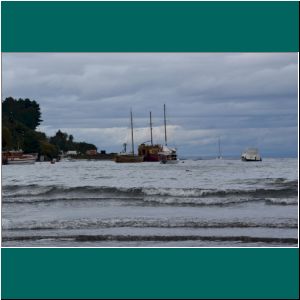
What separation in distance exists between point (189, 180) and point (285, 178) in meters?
1.27

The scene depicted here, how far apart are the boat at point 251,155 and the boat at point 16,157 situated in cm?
244

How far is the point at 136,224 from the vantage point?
7715 millimetres

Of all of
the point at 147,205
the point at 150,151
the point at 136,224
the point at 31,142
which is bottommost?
the point at 136,224

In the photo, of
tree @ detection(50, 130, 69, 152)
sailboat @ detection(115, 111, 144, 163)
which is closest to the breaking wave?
sailboat @ detection(115, 111, 144, 163)

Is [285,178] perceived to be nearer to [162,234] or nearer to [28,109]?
[162,234]

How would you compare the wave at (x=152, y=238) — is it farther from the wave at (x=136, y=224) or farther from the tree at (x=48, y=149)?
the tree at (x=48, y=149)

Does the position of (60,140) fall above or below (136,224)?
above

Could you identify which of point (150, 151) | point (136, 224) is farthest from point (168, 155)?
point (136, 224)

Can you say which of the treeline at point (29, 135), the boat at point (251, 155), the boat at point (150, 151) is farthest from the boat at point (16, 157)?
the boat at point (251, 155)

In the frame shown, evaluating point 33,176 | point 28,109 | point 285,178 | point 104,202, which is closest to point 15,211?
point 33,176

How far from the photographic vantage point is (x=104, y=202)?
8.04 m

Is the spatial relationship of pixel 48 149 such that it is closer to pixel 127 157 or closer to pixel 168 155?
pixel 127 157

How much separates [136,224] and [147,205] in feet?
1.75

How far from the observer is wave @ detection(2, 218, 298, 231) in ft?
24.7
